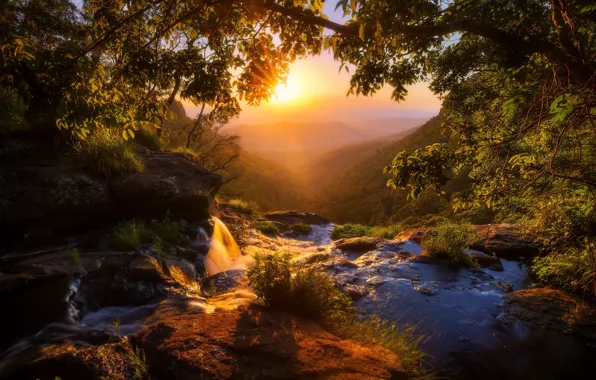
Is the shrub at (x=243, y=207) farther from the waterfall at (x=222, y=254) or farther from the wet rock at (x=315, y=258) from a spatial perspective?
the wet rock at (x=315, y=258)

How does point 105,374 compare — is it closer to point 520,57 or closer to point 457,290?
point 520,57

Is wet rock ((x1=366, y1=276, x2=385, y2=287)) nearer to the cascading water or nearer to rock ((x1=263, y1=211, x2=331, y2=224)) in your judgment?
the cascading water

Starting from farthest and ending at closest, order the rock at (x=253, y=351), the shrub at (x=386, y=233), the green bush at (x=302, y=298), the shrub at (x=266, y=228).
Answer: the shrub at (x=266, y=228) → the shrub at (x=386, y=233) → the green bush at (x=302, y=298) → the rock at (x=253, y=351)

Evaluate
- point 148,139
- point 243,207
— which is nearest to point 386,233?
point 243,207

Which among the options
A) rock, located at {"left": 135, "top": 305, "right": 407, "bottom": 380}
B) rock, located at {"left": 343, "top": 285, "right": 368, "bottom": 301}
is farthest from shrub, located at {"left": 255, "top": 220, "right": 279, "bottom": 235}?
rock, located at {"left": 135, "top": 305, "right": 407, "bottom": 380}

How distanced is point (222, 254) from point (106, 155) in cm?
478

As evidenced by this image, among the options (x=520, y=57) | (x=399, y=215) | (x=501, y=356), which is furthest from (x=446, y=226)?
(x=399, y=215)

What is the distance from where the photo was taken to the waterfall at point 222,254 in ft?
30.9

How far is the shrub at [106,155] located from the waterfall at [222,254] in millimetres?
3442

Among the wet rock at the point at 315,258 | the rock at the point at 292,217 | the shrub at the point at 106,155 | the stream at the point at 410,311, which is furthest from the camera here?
the rock at the point at 292,217

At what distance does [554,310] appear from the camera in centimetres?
752

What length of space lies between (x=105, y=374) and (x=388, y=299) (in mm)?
7147

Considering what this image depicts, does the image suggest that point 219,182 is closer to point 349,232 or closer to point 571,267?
point 349,232

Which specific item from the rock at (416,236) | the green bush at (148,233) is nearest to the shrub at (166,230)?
the green bush at (148,233)
